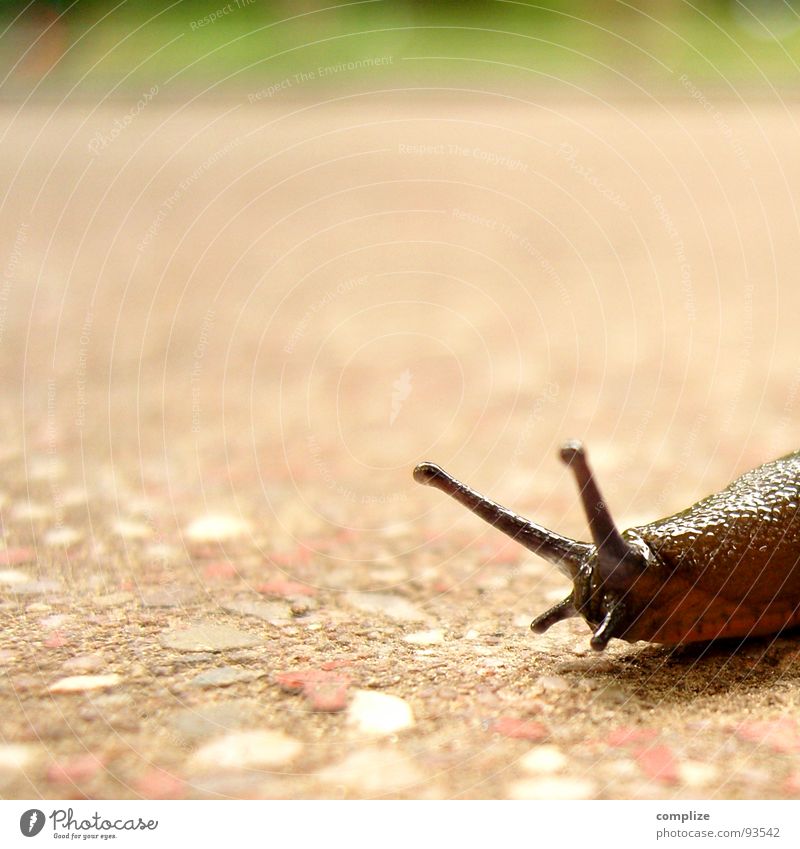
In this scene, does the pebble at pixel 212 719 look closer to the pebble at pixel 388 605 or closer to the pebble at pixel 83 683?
the pebble at pixel 83 683

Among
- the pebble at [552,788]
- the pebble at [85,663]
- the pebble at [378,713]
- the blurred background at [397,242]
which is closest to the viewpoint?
the pebble at [552,788]

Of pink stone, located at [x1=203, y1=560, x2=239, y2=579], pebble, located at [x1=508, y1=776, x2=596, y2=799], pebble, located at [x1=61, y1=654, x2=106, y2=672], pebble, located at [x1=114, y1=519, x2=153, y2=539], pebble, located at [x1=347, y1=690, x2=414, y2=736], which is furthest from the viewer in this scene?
pebble, located at [x1=114, y1=519, x2=153, y2=539]

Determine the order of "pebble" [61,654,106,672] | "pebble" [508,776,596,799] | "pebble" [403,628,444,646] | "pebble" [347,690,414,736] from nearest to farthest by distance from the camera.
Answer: "pebble" [508,776,596,799], "pebble" [347,690,414,736], "pebble" [61,654,106,672], "pebble" [403,628,444,646]

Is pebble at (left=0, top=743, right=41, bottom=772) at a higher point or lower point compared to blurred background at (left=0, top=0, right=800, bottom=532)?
lower

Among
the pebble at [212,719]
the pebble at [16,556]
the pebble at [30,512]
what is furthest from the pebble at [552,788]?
the pebble at [30,512]

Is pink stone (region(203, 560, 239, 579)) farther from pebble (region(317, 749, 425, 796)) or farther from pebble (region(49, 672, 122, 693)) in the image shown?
pebble (region(317, 749, 425, 796))

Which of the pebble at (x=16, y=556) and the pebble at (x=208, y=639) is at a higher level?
the pebble at (x=16, y=556)

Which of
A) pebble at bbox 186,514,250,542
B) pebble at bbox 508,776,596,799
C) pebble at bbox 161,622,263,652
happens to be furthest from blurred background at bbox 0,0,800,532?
pebble at bbox 508,776,596,799
